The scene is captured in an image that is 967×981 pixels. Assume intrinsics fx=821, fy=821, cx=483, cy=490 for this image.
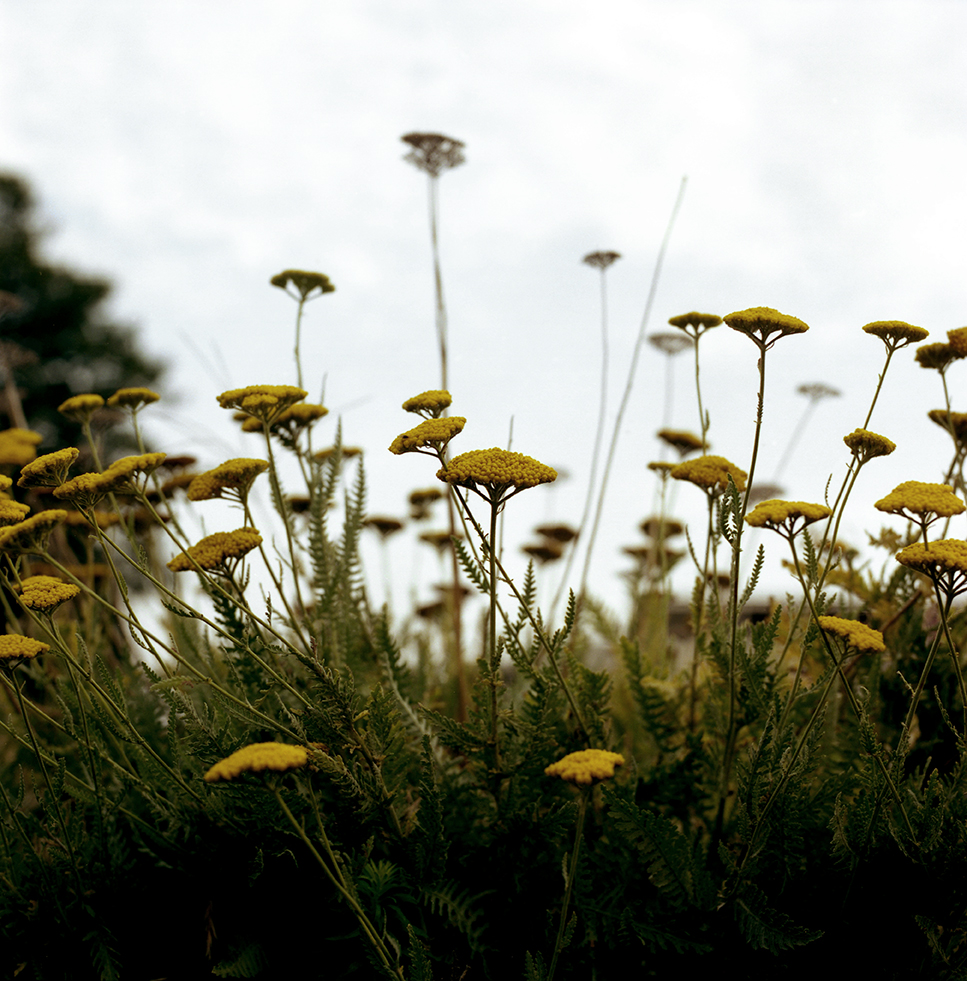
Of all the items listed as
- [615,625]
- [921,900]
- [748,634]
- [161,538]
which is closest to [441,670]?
[615,625]

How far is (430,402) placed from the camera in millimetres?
1206

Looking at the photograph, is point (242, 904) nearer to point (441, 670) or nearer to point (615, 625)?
point (441, 670)

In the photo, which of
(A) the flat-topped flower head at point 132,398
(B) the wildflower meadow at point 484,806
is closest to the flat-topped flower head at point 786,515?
(B) the wildflower meadow at point 484,806

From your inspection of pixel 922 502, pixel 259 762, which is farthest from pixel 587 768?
pixel 922 502

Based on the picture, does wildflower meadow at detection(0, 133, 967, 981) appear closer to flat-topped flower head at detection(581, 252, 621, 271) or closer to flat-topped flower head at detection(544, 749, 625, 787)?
flat-topped flower head at detection(544, 749, 625, 787)

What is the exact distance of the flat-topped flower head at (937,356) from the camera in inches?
58.4

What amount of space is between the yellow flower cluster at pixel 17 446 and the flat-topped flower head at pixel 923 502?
1.61m

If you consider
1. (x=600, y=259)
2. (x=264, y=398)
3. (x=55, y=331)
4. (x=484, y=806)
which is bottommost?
(x=484, y=806)

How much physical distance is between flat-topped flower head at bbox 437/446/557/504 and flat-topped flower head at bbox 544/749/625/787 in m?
0.34

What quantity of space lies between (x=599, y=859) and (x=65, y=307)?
13519 millimetres

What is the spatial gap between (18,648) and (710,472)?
1072mm

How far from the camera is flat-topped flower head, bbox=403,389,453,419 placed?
121 centimetres

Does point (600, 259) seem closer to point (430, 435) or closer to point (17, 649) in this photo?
point (430, 435)

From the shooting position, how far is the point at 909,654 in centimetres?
168
